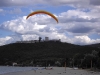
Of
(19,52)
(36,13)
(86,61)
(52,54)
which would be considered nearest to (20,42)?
(19,52)

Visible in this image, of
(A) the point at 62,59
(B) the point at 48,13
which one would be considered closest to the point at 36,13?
(B) the point at 48,13

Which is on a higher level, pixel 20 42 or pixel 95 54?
pixel 20 42

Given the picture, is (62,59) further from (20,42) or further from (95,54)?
(95,54)

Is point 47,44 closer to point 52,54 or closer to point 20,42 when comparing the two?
point 52,54

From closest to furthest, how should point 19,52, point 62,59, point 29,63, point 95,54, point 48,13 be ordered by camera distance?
point 48,13 < point 95,54 < point 62,59 < point 19,52 < point 29,63

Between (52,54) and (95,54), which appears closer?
(95,54)

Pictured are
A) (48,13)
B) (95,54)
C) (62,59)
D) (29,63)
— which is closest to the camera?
(48,13)
